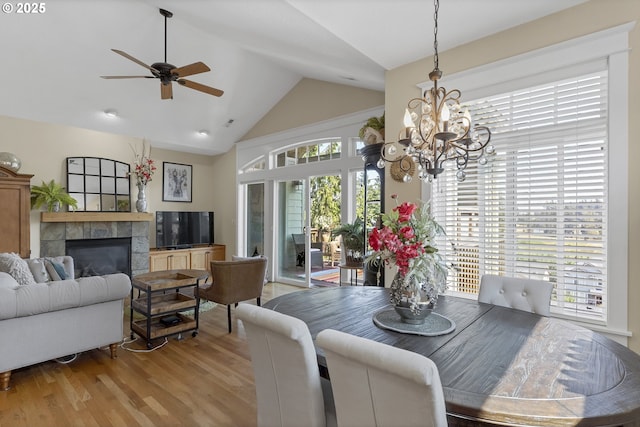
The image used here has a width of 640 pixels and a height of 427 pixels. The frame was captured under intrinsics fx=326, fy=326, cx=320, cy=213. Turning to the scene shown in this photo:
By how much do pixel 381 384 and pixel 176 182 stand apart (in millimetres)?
6837

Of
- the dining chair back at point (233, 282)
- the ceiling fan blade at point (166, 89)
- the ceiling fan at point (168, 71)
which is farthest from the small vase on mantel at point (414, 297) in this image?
the ceiling fan blade at point (166, 89)

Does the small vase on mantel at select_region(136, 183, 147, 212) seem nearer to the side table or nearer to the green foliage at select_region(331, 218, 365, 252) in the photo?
the side table

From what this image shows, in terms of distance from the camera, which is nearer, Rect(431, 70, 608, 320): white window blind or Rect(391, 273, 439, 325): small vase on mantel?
Rect(391, 273, 439, 325): small vase on mantel

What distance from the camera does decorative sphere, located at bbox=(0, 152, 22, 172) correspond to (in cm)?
435

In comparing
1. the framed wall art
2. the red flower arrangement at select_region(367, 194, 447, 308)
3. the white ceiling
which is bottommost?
the red flower arrangement at select_region(367, 194, 447, 308)

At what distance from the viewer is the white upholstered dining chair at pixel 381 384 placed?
2.99ft

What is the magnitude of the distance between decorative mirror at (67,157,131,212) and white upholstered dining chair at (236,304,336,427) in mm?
5354

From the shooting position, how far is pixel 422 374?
2.90 ft

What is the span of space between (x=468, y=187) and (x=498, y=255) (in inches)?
25.8

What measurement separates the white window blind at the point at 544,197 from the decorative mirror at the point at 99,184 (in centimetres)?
551

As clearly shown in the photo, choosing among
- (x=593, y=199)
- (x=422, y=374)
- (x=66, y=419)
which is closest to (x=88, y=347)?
(x=66, y=419)

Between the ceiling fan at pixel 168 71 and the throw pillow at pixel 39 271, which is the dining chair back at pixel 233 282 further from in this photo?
the ceiling fan at pixel 168 71

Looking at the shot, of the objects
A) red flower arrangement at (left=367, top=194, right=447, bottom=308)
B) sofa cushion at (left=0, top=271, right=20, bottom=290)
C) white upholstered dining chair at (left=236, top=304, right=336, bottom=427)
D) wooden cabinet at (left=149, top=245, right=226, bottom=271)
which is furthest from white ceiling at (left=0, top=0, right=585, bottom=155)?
sofa cushion at (left=0, top=271, right=20, bottom=290)

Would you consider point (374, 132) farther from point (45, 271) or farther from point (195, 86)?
point (45, 271)
